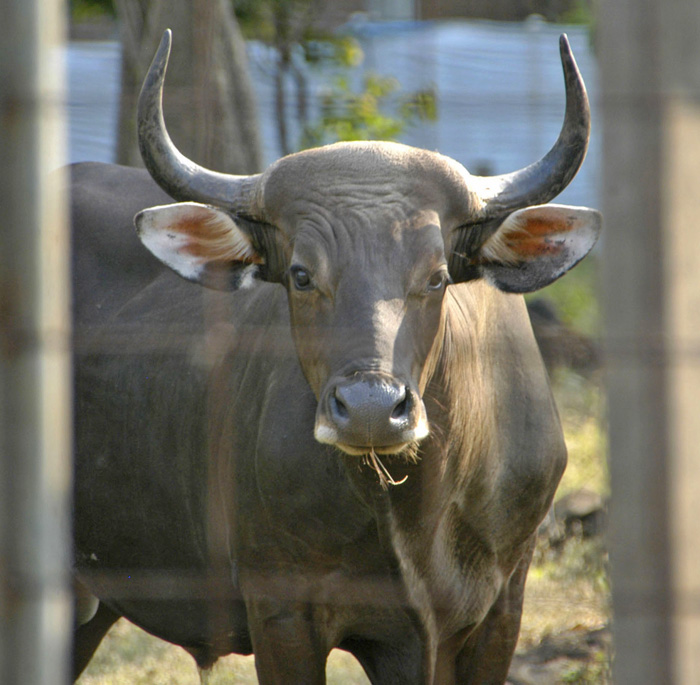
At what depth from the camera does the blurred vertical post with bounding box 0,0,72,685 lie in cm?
176

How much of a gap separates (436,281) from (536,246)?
17.5 inches

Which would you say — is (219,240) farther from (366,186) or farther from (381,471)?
(381,471)

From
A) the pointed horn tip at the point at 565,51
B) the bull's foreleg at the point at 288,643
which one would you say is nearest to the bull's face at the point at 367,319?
the pointed horn tip at the point at 565,51

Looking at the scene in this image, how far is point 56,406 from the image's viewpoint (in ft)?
5.90

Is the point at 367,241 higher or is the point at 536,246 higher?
the point at 367,241

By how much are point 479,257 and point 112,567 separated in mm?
1936

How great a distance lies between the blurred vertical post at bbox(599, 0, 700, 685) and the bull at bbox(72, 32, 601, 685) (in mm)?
985

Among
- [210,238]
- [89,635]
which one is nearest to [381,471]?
[210,238]

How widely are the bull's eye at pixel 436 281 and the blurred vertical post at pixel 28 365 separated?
1420 mm

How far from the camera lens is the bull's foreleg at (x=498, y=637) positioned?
12.4 feet

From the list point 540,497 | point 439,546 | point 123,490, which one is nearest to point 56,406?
point 439,546

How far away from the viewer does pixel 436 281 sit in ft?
10.1

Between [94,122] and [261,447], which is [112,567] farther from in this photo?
[94,122]

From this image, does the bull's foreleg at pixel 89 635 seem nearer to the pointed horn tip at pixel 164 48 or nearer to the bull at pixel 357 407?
the bull at pixel 357 407
